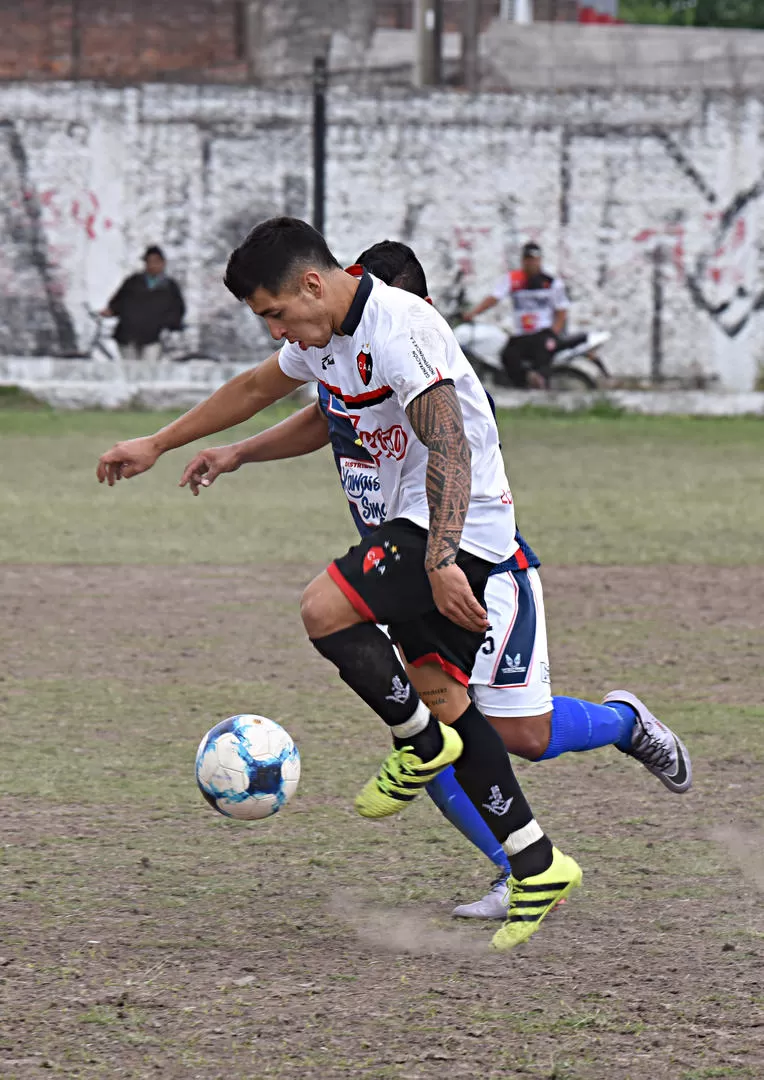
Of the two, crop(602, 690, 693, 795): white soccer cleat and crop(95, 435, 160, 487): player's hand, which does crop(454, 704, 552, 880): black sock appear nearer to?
crop(602, 690, 693, 795): white soccer cleat

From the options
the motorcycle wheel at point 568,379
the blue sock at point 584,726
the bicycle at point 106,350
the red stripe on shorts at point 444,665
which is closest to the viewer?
the red stripe on shorts at point 444,665

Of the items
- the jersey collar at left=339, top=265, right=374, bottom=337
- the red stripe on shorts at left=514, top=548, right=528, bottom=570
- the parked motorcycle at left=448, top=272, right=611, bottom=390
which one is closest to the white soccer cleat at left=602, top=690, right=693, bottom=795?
the red stripe on shorts at left=514, top=548, right=528, bottom=570

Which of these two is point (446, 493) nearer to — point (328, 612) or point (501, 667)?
point (328, 612)

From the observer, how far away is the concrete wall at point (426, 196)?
20828mm

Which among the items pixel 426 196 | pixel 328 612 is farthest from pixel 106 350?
pixel 328 612

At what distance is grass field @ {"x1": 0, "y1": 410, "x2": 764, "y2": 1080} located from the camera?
131 inches

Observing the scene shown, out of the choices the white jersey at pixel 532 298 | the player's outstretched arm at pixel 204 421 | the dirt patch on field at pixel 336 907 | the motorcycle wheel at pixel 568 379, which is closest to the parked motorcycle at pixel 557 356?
the motorcycle wheel at pixel 568 379

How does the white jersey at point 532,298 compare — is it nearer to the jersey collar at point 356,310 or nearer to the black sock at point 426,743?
the jersey collar at point 356,310

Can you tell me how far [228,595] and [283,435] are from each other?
172 inches

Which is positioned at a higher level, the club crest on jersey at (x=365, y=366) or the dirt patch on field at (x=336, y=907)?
the club crest on jersey at (x=365, y=366)

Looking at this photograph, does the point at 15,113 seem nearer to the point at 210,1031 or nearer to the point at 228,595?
the point at 228,595

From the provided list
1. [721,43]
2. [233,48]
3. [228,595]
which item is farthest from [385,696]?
[721,43]

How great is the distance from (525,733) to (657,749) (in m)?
0.52

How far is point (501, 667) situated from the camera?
4215 millimetres
